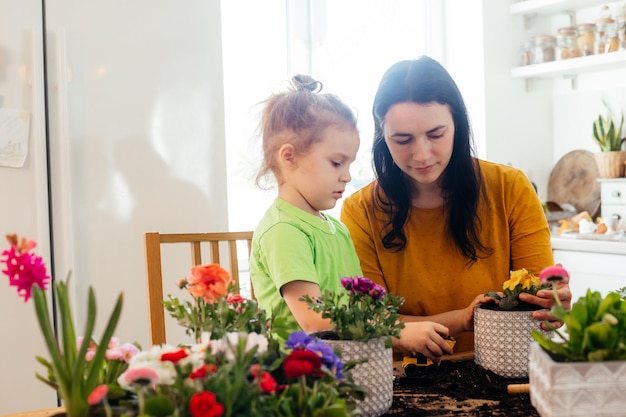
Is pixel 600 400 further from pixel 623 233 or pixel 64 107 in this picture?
pixel 623 233

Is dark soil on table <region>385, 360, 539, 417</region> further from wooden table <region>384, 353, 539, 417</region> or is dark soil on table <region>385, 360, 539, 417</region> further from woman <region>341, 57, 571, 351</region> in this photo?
woman <region>341, 57, 571, 351</region>

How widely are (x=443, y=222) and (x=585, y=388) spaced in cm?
89

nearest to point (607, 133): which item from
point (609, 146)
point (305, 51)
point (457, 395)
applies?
point (609, 146)

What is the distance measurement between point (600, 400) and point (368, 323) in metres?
0.29

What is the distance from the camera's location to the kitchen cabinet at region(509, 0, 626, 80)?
343cm

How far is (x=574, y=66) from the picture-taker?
11.7 feet

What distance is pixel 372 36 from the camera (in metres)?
3.77

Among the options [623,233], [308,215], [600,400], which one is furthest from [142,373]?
[623,233]

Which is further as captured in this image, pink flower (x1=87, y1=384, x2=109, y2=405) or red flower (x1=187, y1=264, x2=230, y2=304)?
red flower (x1=187, y1=264, x2=230, y2=304)

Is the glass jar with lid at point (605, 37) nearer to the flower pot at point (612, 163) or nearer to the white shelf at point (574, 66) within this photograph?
the white shelf at point (574, 66)

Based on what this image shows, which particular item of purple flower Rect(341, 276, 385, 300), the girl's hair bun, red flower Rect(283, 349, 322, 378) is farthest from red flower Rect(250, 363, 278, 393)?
the girl's hair bun

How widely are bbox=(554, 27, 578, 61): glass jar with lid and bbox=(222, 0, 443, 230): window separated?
61cm

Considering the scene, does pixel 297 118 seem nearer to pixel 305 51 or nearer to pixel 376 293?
pixel 376 293

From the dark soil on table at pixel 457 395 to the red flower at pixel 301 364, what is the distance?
0.97 feet
